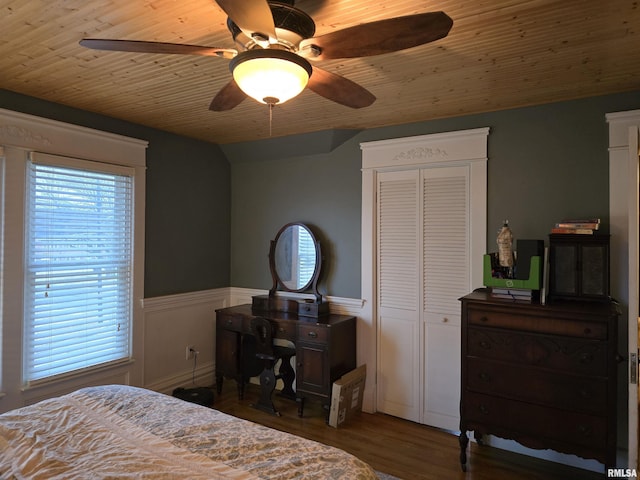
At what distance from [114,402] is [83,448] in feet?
1.40

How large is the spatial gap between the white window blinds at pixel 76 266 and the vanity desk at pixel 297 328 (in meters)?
0.92

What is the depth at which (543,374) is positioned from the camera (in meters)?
2.49

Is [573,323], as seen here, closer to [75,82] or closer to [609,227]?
[609,227]

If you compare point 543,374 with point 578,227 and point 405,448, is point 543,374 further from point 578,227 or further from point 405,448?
point 405,448

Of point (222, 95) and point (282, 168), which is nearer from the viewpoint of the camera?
point (222, 95)

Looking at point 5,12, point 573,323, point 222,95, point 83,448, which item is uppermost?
point 5,12

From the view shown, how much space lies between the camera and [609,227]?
2738mm

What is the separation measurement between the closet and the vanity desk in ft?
1.35

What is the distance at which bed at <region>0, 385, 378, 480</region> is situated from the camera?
1.47m

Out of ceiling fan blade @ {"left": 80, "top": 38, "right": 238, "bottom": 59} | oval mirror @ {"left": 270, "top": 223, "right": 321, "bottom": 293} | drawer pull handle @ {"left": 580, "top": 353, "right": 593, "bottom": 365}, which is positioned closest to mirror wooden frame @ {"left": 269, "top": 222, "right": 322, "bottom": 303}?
oval mirror @ {"left": 270, "top": 223, "right": 321, "bottom": 293}

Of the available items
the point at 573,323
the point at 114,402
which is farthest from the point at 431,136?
the point at 114,402

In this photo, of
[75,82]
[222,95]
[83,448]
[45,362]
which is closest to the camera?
[83,448]

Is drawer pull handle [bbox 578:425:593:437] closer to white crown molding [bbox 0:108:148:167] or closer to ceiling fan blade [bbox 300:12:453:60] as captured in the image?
ceiling fan blade [bbox 300:12:453:60]

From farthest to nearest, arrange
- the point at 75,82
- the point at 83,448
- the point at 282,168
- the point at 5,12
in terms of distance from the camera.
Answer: the point at 282,168 → the point at 75,82 → the point at 5,12 → the point at 83,448
